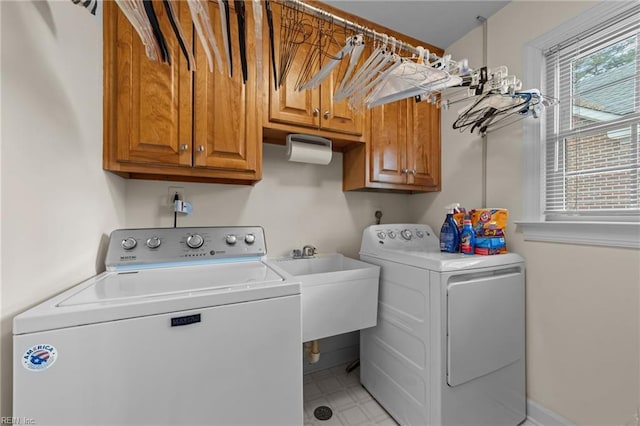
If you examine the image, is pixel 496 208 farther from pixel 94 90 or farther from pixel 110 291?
pixel 94 90

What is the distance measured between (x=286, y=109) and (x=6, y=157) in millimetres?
1207

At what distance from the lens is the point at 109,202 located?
4.27ft

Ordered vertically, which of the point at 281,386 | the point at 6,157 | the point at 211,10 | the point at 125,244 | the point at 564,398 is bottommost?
the point at 564,398

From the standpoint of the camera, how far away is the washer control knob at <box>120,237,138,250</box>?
1.23m

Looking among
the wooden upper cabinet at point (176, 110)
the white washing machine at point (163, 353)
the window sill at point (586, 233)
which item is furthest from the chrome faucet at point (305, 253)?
the window sill at point (586, 233)

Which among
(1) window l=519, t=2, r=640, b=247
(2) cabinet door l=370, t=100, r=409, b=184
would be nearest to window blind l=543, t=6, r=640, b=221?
(1) window l=519, t=2, r=640, b=247

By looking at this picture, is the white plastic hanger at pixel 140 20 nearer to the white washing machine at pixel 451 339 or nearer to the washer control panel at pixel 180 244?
the washer control panel at pixel 180 244

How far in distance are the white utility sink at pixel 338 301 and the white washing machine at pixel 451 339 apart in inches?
4.6

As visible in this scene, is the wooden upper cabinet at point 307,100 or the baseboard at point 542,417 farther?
the wooden upper cabinet at point 307,100

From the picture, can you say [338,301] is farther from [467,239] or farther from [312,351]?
[467,239]

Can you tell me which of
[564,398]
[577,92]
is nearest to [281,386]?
[564,398]

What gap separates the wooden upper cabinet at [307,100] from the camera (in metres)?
1.53

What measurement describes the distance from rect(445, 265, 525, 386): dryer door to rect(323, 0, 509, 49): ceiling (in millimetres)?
1750

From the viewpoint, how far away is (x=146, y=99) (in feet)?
4.15
